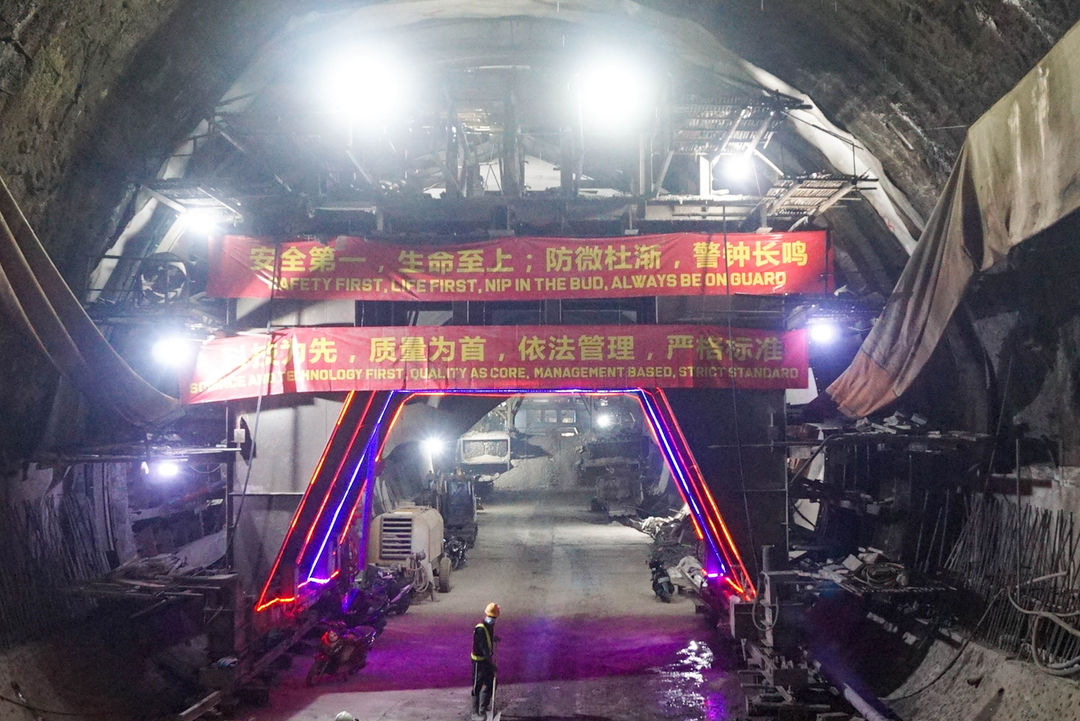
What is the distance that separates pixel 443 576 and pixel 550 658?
16.6 feet

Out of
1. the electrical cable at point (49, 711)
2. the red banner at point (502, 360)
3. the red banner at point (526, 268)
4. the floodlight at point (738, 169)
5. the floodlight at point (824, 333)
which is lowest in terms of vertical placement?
Answer: the electrical cable at point (49, 711)

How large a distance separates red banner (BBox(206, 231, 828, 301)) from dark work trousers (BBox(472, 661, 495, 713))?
17.7 ft

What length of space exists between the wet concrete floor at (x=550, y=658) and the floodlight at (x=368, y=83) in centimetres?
899

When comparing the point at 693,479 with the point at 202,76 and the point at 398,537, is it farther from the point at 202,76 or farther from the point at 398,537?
the point at 202,76

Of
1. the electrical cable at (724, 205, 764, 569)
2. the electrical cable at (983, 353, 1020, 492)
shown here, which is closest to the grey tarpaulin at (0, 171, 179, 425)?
the electrical cable at (724, 205, 764, 569)

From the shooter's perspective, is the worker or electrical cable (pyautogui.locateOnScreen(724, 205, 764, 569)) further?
electrical cable (pyautogui.locateOnScreen(724, 205, 764, 569))

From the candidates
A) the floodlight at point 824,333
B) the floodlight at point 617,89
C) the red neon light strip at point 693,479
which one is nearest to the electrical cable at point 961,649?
the red neon light strip at point 693,479

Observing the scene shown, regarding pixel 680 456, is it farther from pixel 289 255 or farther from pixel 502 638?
pixel 289 255

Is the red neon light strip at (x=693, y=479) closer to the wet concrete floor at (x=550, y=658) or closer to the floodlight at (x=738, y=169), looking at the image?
the wet concrete floor at (x=550, y=658)

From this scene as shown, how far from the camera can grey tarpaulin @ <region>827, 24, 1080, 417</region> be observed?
16.8ft

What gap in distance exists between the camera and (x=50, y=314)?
6.54m

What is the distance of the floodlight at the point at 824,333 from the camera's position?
12.7 m

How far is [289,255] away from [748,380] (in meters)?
7.64

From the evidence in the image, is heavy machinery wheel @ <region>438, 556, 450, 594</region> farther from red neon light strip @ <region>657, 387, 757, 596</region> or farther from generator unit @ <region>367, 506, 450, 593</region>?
red neon light strip @ <region>657, 387, 757, 596</region>
